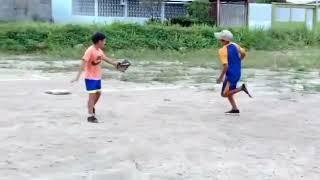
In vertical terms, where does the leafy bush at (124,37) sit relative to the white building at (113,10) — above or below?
below

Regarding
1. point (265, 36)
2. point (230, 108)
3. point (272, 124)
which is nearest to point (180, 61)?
point (265, 36)

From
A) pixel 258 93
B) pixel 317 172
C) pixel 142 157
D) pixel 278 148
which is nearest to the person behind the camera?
pixel 317 172

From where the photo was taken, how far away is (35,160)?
7055mm

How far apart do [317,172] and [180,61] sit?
16801 millimetres

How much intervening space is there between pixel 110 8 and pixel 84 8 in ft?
4.69

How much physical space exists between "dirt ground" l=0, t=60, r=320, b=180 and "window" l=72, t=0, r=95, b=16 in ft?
60.5

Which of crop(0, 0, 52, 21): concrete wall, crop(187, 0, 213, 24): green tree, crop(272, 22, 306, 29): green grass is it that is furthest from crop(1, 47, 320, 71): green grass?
crop(0, 0, 52, 21): concrete wall

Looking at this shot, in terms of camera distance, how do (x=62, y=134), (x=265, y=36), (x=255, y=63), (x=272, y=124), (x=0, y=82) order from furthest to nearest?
(x=265, y=36) < (x=255, y=63) < (x=0, y=82) < (x=272, y=124) < (x=62, y=134)

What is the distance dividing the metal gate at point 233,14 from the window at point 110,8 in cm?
512

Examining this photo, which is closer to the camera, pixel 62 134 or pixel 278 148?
pixel 278 148

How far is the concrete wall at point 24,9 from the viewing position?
31.3 m

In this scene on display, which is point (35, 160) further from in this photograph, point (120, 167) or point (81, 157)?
point (120, 167)

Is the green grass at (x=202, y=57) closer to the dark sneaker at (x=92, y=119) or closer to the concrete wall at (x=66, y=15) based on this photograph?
the concrete wall at (x=66, y=15)

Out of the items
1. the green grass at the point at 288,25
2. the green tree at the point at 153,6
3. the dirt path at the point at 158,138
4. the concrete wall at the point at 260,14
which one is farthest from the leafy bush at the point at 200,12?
the dirt path at the point at 158,138
